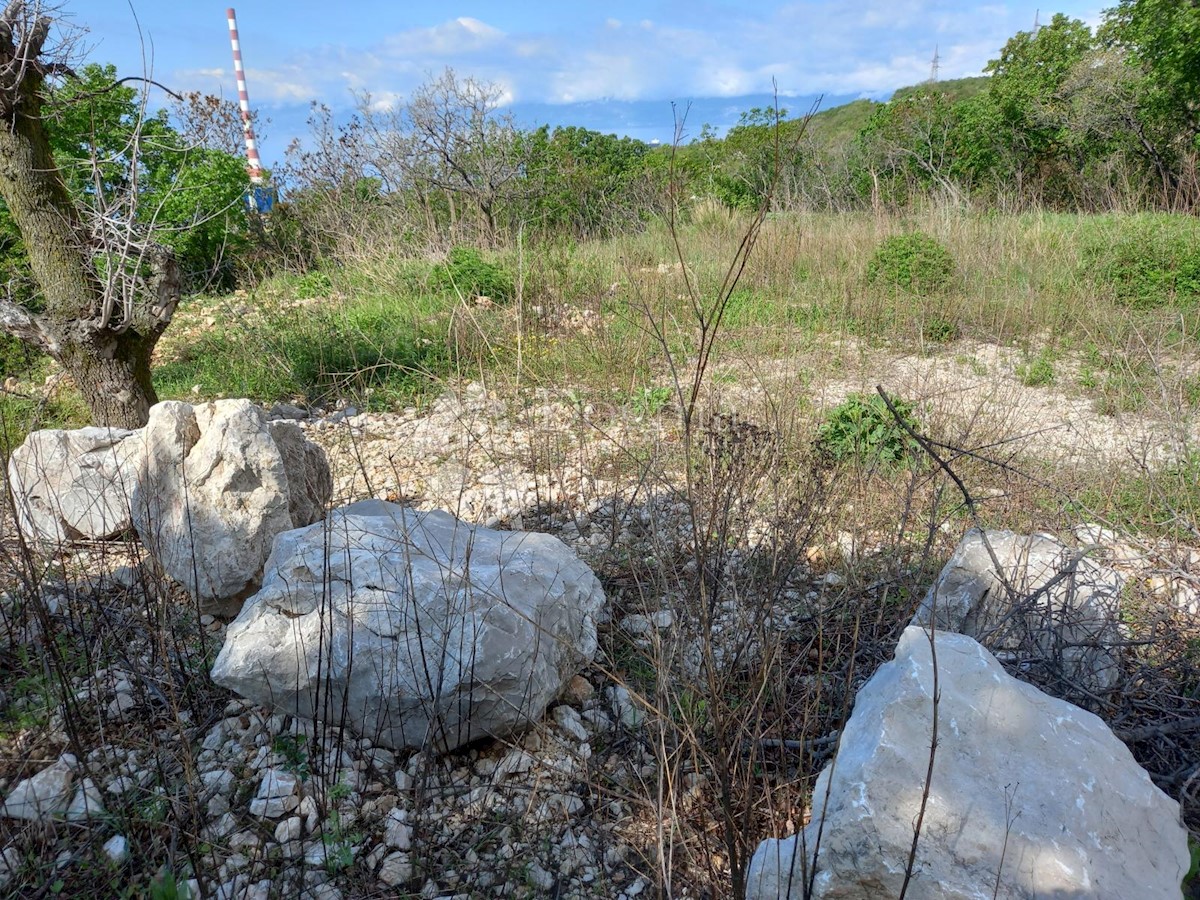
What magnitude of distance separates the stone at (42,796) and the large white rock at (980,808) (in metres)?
1.77

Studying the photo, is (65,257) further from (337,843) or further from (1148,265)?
(1148,265)

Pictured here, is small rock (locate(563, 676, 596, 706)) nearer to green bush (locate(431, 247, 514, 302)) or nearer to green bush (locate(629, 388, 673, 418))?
green bush (locate(629, 388, 673, 418))

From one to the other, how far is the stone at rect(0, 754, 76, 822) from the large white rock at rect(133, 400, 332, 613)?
81 centimetres

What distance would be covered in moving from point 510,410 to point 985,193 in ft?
24.0

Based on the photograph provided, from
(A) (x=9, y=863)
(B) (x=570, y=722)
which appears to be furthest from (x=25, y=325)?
(B) (x=570, y=722)

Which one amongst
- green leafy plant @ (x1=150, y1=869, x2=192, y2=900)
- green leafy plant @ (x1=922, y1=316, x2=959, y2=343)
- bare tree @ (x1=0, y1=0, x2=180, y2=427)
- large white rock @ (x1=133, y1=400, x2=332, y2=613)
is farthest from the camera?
green leafy plant @ (x1=922, y1=316, x2=959, y2=343)

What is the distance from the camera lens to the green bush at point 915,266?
21.6ft

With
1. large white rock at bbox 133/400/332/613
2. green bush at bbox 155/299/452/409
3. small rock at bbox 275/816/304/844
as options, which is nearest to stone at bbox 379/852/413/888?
small rock at bbox 275/816/304/844

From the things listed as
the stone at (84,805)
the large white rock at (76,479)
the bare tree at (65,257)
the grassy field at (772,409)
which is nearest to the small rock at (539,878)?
the grassy field at (772,409)

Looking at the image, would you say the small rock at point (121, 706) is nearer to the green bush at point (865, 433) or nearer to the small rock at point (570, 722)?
the small rock at point (570, 722)

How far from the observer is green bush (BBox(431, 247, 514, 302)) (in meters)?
6.68

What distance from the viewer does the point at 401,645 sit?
7.27 ft

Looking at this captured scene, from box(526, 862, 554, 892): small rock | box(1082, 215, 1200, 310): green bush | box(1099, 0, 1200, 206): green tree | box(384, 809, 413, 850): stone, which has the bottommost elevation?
box(526, 862, 554, 892): small rock

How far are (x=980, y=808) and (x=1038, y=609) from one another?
3.60 feet
